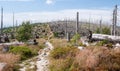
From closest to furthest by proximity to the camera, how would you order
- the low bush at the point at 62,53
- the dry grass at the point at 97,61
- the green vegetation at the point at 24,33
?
the dry grass at the point at 97,61 < the low bush at the point at 62,53 < the green vegetation at the point at 24,33

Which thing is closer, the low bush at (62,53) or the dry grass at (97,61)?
the dry grass at (97,61)

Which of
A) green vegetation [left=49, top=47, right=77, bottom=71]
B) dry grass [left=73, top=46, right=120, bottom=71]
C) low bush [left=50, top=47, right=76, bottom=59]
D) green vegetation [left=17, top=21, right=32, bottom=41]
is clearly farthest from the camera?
green vegetation [left=17, top=21, right=32, bottom=41]

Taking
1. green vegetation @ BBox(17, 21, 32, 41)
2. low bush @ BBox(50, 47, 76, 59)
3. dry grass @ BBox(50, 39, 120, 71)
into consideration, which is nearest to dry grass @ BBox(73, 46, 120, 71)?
dry grass @ BBox(50, 39, 120, 71)

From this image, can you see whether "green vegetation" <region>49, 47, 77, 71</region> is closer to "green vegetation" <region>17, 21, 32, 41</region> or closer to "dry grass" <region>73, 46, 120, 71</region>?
"dry grass" <region>73, 46, 120, 71</region>

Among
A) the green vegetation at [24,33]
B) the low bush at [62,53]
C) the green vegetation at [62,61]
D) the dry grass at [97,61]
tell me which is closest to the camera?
the dry grass at [97,61]

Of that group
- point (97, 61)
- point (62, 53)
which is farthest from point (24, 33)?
point (97, 61)

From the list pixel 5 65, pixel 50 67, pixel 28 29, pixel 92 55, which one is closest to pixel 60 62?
pixel 50 67

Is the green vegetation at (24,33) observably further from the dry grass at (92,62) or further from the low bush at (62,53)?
the dry grass at (92,62)

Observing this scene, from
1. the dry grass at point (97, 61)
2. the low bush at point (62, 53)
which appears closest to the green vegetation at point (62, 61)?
the low bush at point (62, 53)

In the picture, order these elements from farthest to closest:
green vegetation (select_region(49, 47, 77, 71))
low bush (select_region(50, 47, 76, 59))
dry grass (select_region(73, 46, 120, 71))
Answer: low bush (select_region(50, 47, 76, 59))
green vegetation (select_region(49, 47, 77, 71))
dry grass (select_region(73, 46, 120, 71))

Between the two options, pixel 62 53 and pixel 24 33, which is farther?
pixel 24 33

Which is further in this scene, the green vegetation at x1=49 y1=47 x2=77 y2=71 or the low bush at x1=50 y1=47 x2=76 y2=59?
the low bush at x1=50 y1=47 x2=76 y2=59

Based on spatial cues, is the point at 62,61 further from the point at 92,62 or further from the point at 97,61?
the point at 97,61

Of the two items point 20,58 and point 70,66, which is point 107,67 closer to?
point 70,66
